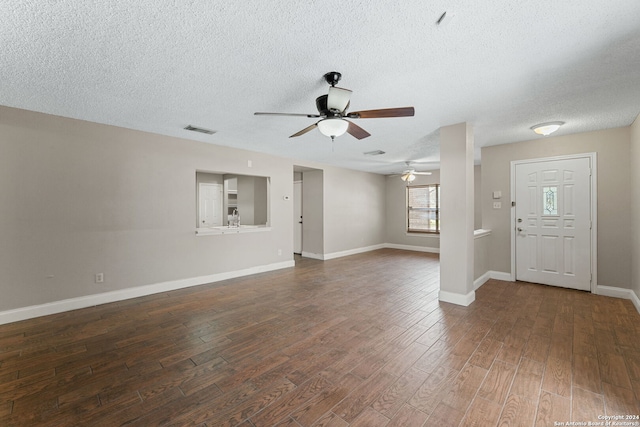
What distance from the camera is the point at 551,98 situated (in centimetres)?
284

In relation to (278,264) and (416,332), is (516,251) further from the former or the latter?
(278,264)

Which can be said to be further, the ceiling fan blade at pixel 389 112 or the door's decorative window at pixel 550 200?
the door's decorative window at pixel 550 200

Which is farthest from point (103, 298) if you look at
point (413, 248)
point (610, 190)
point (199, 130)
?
point (413, 248)

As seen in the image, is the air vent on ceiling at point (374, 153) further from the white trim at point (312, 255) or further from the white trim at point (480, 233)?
the white trim at point (312, 255)

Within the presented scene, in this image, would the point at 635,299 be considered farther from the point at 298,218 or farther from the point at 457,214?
the point at 298,218

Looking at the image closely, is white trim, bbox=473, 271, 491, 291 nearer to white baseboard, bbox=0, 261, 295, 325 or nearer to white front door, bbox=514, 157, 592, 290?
white front door, bbox=514, 157, 592, 290

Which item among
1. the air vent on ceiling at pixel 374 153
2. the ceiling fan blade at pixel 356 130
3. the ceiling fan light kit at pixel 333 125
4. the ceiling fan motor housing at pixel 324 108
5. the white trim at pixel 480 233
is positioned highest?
the air vent on ceiling at pixel 374 153

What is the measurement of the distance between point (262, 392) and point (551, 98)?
3897 mm

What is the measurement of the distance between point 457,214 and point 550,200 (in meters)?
2.09

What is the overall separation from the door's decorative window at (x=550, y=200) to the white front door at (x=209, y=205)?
6684 millimetres

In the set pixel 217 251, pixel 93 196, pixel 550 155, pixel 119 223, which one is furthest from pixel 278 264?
pixel 550 155

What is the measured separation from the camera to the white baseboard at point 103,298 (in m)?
3.18

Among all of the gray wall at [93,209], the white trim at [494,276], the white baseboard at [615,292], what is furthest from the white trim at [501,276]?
the gray wall at [93,209]

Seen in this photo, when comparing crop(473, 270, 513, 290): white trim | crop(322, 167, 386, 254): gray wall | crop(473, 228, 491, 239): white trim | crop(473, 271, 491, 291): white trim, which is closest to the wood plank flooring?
crop(473, 271, 491, 291): white trim
